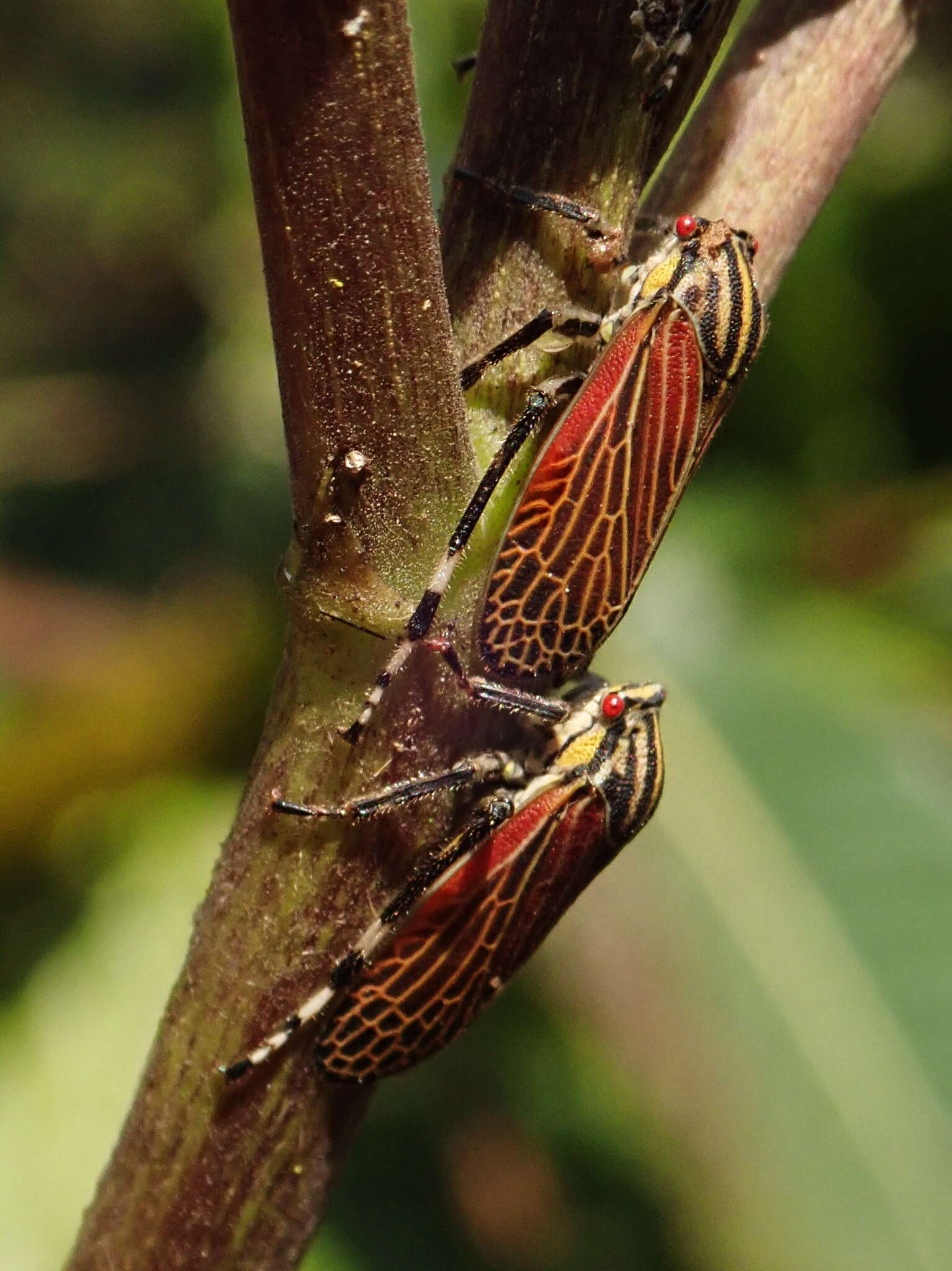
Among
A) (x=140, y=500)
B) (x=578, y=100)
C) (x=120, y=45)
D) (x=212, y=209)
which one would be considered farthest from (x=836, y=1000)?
(x=120, y=45)

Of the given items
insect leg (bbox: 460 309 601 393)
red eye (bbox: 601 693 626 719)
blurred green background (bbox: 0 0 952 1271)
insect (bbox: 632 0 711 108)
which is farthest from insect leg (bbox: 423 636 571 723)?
blurred green background (bbox: 0 0 952 1271)

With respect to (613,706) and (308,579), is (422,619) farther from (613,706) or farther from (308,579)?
(613,706)

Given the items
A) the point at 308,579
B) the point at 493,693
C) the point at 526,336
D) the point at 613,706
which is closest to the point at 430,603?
the point at 308,579

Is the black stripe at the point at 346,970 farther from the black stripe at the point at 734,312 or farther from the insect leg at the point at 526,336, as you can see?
the black stripe at the point at 734,312

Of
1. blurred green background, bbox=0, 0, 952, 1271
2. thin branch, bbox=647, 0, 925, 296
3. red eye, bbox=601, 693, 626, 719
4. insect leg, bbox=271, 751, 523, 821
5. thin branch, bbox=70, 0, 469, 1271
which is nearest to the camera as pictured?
thin branch, bbox=70, 0, 469, 1271

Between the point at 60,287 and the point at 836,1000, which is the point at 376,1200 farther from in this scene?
the point at 60,287

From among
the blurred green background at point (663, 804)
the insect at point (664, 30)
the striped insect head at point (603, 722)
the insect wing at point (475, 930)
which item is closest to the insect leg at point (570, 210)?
the insect at point (664, 30)

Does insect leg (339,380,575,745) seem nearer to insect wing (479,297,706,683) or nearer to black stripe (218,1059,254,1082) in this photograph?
insect wing (479,297,706,683)
